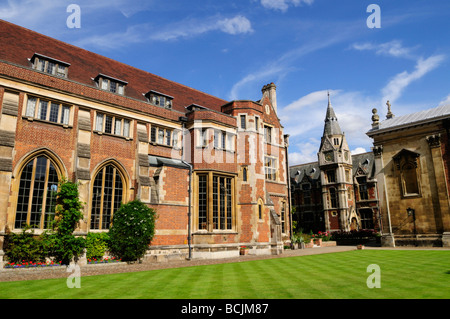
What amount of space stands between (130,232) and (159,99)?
427 inches

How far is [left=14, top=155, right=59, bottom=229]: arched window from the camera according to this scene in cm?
1628

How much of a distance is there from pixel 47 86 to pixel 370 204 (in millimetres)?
52119

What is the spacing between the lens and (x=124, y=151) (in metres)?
20.7

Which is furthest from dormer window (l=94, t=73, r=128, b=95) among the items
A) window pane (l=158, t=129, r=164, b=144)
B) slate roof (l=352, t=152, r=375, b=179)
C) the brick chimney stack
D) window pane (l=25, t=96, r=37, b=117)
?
slate roof (l=352, t=152, r=375, b=179)

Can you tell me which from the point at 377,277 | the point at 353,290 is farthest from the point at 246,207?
the point at 353,290

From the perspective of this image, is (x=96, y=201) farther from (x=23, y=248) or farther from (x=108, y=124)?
(x=108, y=124)

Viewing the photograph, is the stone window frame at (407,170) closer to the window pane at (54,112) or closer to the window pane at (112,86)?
the window pane at (112,86)

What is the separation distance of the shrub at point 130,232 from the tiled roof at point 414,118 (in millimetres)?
24203

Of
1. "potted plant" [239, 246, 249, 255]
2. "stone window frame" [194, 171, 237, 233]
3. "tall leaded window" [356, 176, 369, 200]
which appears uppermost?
"tall leaded window" [356, 176, 369, 200]

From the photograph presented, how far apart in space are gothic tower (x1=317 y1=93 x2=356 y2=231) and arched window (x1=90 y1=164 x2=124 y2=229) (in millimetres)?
42021

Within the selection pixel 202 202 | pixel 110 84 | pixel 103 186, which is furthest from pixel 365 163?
pixel 103 186

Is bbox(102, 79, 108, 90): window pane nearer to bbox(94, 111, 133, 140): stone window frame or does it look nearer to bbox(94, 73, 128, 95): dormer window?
bbox(94, 73, 128, 95): dormer window

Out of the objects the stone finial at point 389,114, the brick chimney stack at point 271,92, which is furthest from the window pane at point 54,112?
the stone finial at point 389,114
